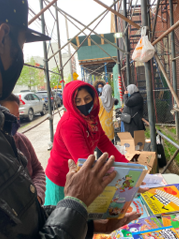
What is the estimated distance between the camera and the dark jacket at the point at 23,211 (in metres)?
0.53

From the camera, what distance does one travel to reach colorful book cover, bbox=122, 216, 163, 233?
1363 millimetres

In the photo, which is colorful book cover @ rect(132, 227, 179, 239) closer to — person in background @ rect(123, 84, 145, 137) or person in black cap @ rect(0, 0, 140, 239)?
person in black cap @ rect(0, 0, 140, 239)

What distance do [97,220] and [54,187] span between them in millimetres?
746

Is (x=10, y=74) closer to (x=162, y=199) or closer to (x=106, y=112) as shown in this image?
(x=162, y=199)

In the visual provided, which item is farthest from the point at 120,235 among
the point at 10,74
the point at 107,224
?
the point at 10,74

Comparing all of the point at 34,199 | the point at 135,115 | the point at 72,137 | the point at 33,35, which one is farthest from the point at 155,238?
the point at 135,115

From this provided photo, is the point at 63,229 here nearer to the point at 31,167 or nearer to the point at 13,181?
the point at 13,181

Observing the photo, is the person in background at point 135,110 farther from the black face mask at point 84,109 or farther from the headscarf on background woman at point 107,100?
the black face mask at point 84,109

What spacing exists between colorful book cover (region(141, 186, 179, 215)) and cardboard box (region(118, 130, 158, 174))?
1.22 ft

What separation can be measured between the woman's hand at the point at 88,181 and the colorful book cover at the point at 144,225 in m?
0.80

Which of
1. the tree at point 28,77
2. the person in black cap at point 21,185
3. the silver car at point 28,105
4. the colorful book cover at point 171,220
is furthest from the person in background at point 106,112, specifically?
the tree at point 28,77

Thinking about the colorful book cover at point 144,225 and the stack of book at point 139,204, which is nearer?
the stack of book at point 139,204

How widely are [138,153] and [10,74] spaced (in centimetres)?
185

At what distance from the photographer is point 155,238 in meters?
1.23
